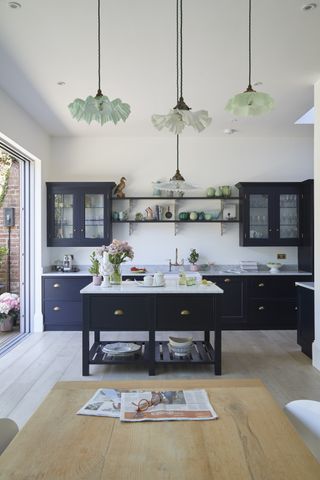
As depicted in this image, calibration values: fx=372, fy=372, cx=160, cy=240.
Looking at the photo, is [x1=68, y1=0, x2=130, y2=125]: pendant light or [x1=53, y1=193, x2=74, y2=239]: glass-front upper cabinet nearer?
[x1=68, y1=0, x2=130, y2=125]: pendant light

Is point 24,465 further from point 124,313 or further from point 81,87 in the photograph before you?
point 81,87

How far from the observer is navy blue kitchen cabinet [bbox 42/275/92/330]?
17.8 ft

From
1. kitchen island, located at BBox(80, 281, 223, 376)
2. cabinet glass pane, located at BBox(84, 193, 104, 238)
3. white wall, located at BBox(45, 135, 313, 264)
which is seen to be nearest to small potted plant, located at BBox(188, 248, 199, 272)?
white wall, located at BBox(45, 135, 313, 264)

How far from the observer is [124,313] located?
11.7 feet

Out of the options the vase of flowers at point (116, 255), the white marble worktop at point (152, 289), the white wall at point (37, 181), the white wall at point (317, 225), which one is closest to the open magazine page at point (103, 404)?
the white marble worktop at point (152, 289)

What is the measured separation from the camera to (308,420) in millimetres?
1312

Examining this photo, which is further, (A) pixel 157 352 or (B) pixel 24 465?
(A) pixel 157 352

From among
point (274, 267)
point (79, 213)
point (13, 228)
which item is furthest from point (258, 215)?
point (13, 228)

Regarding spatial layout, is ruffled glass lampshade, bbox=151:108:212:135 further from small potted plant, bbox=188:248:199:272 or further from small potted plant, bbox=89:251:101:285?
small potted plant, bbox=188:248:199:272

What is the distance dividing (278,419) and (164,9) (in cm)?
280

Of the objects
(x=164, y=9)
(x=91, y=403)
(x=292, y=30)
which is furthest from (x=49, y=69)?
(x=91, y=403)

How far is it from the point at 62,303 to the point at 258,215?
3247 mm

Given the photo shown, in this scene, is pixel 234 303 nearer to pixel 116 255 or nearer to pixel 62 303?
pixel 116 255

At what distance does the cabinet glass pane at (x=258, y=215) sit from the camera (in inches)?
226
